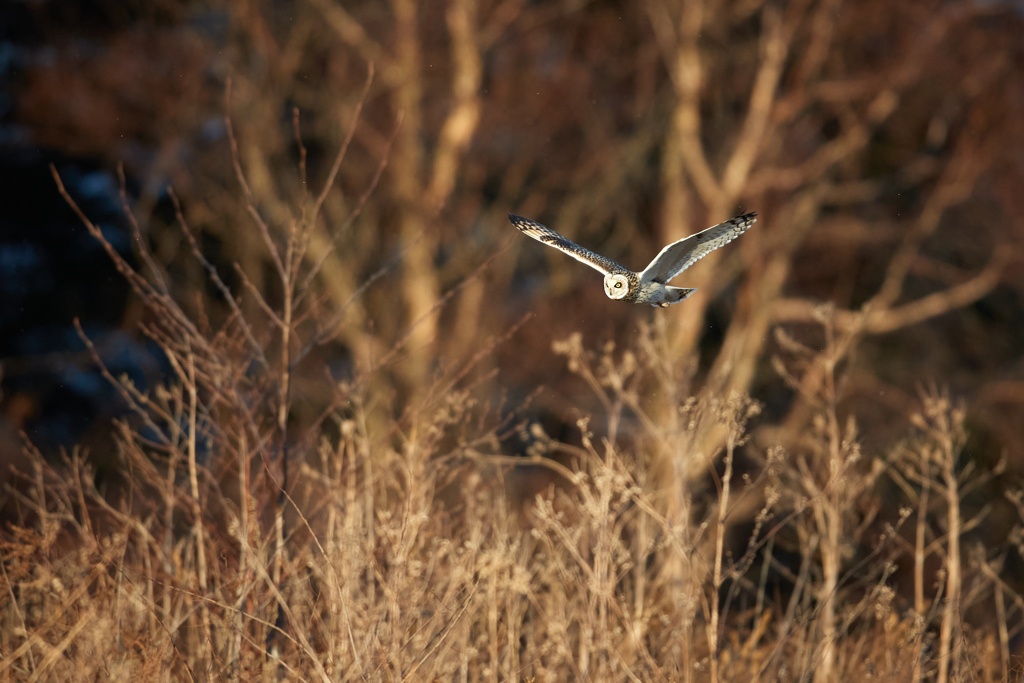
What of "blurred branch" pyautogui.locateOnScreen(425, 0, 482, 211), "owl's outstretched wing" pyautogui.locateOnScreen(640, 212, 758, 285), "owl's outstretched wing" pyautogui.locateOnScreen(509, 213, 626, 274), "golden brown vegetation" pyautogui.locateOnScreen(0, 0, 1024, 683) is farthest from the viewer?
"golden brown vegetation" pyautogui.locateOnScreen(0, 0, 1024, 683)

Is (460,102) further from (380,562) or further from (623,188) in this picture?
(380,562)

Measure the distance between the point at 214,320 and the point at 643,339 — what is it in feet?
30.9

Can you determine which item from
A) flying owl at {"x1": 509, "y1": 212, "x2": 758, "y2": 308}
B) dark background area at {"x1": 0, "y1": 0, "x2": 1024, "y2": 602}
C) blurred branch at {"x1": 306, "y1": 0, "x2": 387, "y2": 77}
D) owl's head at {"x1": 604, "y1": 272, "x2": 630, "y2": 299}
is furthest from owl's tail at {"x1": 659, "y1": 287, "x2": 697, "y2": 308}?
blurred branch at {"x1": 306, "y1": 0, "x2": 387, "y2": 77}

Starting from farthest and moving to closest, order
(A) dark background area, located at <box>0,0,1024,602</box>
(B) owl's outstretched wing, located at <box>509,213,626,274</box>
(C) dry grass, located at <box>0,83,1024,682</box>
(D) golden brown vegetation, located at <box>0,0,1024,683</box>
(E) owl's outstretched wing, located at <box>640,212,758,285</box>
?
1. (A) dark background area, located at <box>0,0,1024,602</box>
2. (D) golden brown vegetation, located at <box>0,0,1024,683</box>
3. (B) owl's outstretched wing, located at <box>509,213,626,274</box>
4. (C) dry grass, located at <box>0,83,1024,682</box>
5. (E) owl's outstretched wing, located at <box>640,212,758,285</box>

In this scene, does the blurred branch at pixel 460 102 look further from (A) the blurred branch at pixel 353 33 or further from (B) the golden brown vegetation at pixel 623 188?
(A) the blurred branch at pixel 353 33

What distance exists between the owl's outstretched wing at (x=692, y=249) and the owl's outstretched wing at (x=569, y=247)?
137 mm

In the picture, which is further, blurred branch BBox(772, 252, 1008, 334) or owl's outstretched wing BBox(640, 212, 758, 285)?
blurred branch BBox(772, 252, 1008, 334)

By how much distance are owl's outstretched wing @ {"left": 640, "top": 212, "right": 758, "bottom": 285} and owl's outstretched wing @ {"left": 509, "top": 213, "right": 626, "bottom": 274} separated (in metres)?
0.14

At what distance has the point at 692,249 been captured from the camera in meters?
3.38

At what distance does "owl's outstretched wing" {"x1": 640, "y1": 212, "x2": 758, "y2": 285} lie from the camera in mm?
3316

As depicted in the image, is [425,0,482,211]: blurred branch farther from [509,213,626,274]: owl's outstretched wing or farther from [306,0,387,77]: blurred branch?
[509,213,626,274]: owl's outstretched wing

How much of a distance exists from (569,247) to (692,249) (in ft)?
1.68

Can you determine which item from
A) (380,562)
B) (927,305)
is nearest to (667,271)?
(380,562)

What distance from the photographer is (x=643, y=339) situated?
15.1 feet
